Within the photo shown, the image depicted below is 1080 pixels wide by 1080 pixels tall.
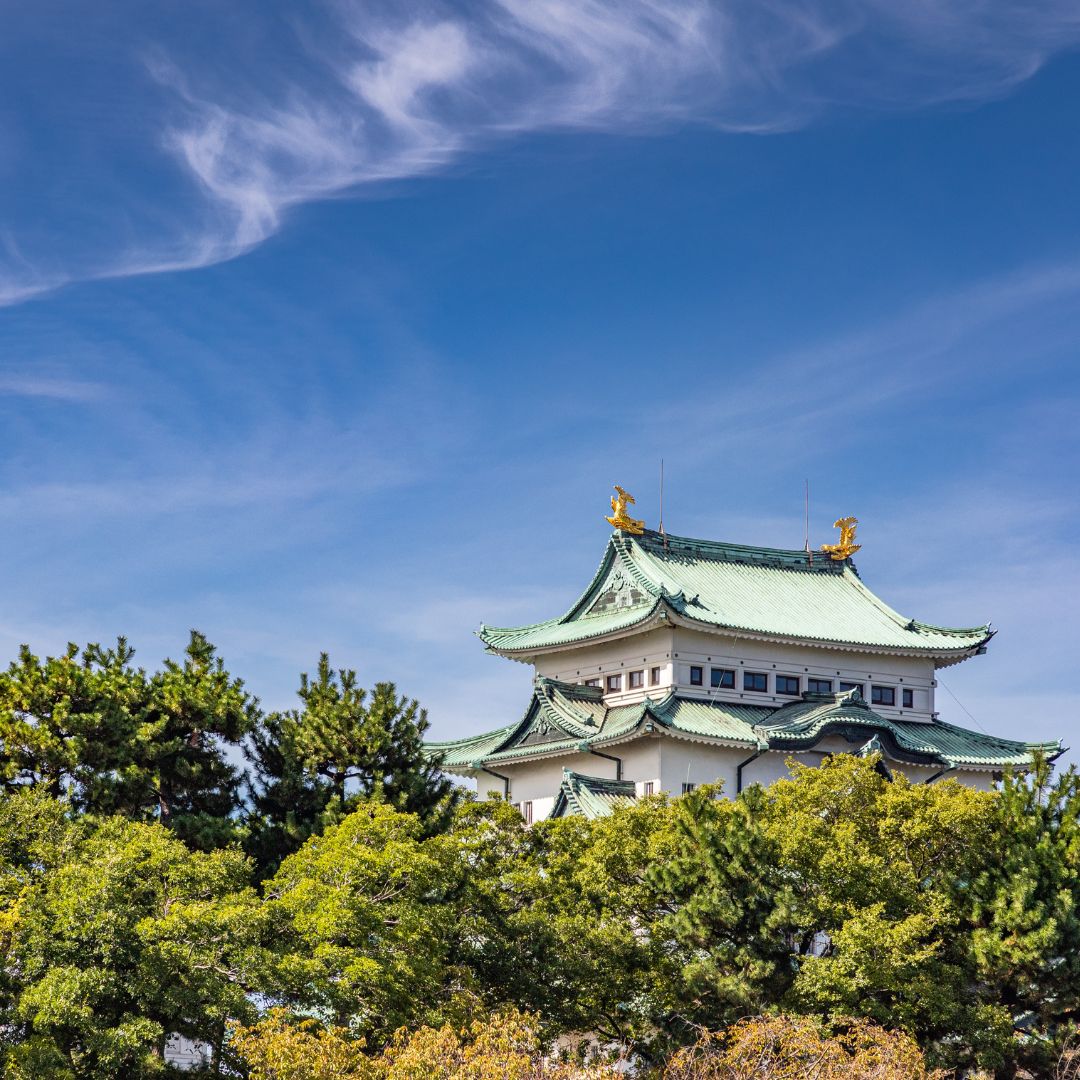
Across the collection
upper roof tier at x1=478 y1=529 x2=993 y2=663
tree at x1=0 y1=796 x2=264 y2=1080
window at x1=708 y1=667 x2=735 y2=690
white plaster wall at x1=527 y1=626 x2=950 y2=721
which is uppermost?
upper roof tier at x1=478 y1=529 x2=993 y2=663

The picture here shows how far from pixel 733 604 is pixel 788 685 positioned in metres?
3.00

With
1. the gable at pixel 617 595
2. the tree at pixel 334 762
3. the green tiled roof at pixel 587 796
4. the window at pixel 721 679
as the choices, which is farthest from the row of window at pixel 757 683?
the tree at pixel 334 762

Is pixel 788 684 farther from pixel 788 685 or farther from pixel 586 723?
pixel 586 723

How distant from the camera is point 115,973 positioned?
28.3 meters

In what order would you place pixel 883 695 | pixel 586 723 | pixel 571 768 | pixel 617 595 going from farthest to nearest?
pixel 883 695 → pixel 617 595 → pixel 571 768 → pixel 586 723

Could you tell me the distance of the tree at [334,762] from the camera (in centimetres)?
3675

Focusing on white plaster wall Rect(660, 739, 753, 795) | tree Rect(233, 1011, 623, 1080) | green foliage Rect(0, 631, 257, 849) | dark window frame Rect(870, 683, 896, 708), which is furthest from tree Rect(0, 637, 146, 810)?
dark window frame Rect(870, 683, 896, 708)

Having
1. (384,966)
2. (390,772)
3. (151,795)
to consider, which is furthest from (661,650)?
(384,966)

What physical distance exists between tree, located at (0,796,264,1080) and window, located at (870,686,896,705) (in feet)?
93.2

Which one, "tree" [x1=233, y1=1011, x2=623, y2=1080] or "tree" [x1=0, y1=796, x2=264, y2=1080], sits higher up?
"tree" [x1=0, y1=796, x2=264, y2=1080]

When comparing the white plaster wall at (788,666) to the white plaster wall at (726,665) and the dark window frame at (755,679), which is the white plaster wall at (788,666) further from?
the dark window frame at (755,679)

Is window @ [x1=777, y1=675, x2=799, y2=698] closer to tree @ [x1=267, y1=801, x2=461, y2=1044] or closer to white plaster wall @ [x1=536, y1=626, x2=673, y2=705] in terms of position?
white plaster wall @ [x1=536, y1=626, x2=673, y2=705]

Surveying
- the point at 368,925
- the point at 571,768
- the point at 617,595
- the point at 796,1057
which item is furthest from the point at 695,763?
the point at 796,1057

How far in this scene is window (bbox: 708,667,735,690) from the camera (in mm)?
51031
